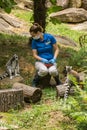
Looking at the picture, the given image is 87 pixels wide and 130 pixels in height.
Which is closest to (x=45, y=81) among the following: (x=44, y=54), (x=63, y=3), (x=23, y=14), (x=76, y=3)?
(x=44, y=54)

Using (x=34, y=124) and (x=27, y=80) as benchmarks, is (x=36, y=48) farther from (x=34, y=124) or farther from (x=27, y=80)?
(x=34, y=124)

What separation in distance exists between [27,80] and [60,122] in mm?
3017

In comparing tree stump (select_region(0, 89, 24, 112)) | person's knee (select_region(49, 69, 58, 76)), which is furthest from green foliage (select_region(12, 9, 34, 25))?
tree stump (select_region(0, 89, 24, 112))

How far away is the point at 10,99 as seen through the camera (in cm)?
713

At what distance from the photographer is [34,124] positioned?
6.46 m

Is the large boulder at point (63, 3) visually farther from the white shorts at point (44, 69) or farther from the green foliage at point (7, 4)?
the white shorts at point (44, 69)

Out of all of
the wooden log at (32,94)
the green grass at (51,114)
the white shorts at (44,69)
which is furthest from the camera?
the white shorts at (44,69)

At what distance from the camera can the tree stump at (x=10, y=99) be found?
7.06 metres

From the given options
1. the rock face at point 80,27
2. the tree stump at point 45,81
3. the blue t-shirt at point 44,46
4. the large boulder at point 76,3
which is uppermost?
the blue t-shirt at point 44,46

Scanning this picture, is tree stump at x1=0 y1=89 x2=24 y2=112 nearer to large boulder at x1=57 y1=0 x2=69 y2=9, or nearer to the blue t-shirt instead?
the blue t-shirt

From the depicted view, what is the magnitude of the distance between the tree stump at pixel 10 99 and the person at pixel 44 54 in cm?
129

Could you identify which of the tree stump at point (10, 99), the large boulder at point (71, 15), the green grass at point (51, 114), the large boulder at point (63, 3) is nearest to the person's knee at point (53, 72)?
the green grass at point (51, 114)

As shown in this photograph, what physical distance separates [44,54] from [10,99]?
1.72 metres

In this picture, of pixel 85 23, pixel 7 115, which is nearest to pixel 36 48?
pixel 7 115
